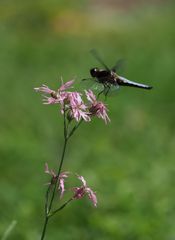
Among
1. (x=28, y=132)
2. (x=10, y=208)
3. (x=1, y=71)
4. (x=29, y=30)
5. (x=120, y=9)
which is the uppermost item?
(x=120, y=9)

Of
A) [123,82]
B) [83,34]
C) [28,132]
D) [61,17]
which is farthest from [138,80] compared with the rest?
[123,82]

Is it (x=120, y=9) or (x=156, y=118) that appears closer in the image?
(x=156, y=118)

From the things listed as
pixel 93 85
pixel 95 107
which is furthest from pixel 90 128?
pixel 95 107

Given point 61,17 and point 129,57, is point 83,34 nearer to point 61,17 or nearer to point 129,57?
point 61,17

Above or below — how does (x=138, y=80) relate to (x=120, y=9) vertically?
below

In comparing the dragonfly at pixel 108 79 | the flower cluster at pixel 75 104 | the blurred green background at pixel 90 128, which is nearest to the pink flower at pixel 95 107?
the flower cluster at pixel 75 104

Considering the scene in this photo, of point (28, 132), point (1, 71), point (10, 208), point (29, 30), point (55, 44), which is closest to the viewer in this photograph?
point (10, 208)

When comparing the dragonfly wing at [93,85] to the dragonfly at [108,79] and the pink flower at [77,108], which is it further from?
the pink flower at [77,108]
